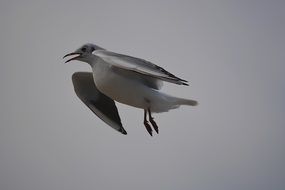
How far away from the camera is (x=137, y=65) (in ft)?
14.4

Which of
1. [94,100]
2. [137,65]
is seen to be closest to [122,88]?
[137,65]

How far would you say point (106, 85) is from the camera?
4.58 metres

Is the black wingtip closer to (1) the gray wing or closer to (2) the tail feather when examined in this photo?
(1) the gray wing

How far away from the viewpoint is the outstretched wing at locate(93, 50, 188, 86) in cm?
418

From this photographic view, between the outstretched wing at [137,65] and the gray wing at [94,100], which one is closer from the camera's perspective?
the outstretched wing at [137,65]

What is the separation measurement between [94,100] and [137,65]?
1.44m

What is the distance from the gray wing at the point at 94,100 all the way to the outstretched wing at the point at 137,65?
99 cm

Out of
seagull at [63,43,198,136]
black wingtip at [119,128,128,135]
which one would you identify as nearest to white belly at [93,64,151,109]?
seagull at [63,43,198,136]

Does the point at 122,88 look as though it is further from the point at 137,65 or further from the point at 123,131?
the point at 123,131

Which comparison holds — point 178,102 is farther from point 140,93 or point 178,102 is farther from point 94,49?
point 94,49

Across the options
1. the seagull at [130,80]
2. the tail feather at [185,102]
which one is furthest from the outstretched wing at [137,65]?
the tail feather at [185,102]

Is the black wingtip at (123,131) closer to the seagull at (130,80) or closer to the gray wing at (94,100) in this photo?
the gray wing at (94,100)

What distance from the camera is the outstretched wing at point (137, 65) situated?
4.18 m

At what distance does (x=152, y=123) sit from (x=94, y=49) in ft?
2.52
